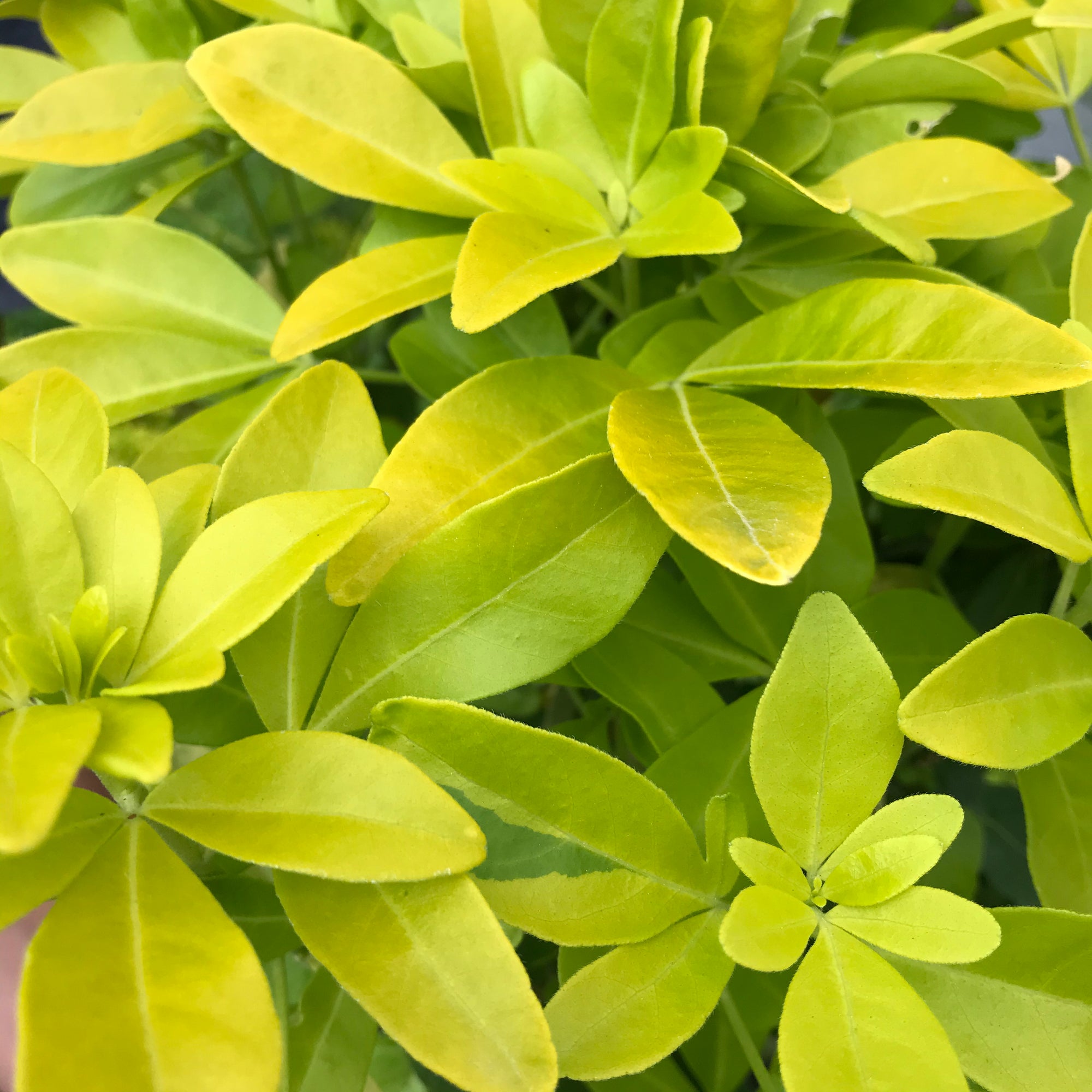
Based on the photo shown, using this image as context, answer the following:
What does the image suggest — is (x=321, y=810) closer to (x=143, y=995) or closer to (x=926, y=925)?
(x=143, y=995)

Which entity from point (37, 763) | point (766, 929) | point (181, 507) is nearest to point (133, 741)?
point (37, 763)

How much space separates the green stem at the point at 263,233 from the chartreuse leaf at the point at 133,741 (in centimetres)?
51

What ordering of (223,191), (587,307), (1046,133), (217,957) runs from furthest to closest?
(1046,133), (223,191), (587,307), (217,957)

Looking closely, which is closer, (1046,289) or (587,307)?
(1046,289)

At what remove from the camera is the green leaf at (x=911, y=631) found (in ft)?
1.62

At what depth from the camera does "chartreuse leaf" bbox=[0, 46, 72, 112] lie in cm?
64

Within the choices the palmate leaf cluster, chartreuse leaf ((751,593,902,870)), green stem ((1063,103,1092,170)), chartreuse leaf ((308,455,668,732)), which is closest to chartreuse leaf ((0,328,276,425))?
the palmate leaf cluster

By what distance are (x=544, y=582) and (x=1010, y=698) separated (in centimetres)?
20

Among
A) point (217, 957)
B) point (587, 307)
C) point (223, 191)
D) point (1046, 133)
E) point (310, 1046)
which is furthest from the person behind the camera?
point (1046, 133)

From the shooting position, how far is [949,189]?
0.51 metres

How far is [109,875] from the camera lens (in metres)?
0.35

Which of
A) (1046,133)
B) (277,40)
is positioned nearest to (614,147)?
(277,40)

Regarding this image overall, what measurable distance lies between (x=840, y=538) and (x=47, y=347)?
0.47 meters

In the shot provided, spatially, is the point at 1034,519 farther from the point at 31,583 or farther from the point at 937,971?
the point at 31,583
